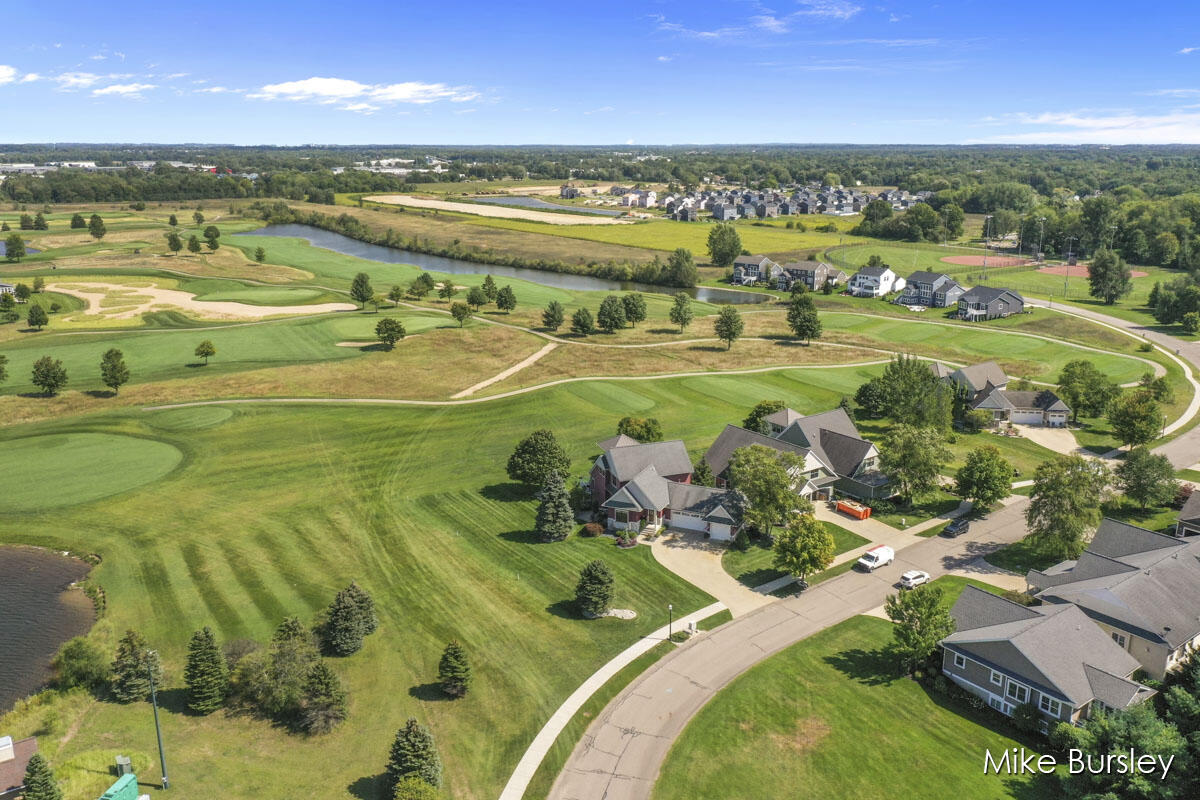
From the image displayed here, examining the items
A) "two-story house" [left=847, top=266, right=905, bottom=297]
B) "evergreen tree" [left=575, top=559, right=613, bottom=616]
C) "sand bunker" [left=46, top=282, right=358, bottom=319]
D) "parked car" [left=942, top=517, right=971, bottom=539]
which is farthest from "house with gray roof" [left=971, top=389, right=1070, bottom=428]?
"sand bunker" [left=46, top=282, right=358, bottom=319]

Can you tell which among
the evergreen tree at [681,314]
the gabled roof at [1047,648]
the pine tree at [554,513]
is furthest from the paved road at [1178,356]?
the evergreen tree at [681,314]

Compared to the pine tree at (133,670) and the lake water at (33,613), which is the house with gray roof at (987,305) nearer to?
the pine tree at (133,670)

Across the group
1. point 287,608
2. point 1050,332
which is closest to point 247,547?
point 287,608

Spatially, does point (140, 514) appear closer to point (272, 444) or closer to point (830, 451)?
point (272, 444)

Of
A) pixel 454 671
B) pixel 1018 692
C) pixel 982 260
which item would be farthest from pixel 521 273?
pixel 1018 692

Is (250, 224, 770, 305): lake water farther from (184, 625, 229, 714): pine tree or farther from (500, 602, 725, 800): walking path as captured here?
(184, 625, 229, 714): pine tree

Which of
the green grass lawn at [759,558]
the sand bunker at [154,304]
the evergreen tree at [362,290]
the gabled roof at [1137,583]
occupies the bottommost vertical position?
the green grass lawn at [759,558]
